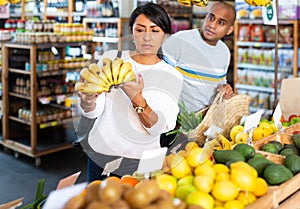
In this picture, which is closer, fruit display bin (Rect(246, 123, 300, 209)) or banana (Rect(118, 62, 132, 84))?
fruit display bin (Rect(246, 123, 300, 209))

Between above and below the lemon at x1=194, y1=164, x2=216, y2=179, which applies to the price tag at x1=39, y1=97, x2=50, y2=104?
below

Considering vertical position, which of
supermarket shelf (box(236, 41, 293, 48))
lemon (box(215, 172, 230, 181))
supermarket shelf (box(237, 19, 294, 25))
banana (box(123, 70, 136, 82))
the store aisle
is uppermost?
supermarket shelf (box(237, 19, 294, 25))

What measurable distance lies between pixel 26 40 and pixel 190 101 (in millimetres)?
2755

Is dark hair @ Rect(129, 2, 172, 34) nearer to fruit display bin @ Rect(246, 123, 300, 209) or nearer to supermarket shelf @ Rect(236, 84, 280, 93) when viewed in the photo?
fruit display bin @ Rect(246, 123, 300, 209)

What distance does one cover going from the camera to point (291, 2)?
579cm

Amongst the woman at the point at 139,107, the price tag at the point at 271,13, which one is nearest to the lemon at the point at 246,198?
the woman at the point at 139,107

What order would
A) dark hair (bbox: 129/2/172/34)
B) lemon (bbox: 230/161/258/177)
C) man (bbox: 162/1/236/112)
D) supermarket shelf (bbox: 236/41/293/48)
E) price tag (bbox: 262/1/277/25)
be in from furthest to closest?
supermarket shelf (bbox: 236/41/293/48) < price tag (bbox: 262/1/277/25) < man (bbox: 162/1/236/112) < dark hair (bbox: 129/2/172/34) < lemon (bbox: 230/161/258/177)

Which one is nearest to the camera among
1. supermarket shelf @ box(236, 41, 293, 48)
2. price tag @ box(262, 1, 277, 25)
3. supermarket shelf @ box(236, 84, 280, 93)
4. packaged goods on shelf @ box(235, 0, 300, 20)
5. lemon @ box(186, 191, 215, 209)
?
lemon @ box(186, 191, 215, 209)

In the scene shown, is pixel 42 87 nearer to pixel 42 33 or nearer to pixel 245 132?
pixel 42 33

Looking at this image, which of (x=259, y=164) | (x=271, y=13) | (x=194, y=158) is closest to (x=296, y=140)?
(x=259, y=164)

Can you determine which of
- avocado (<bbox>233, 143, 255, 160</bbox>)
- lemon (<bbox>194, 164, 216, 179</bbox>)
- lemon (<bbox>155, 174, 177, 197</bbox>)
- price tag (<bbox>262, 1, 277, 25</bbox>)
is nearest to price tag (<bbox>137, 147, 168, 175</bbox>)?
lemon (<bbox>155, 174, 177, 197</bbox>)

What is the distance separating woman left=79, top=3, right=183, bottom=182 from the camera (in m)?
1.89

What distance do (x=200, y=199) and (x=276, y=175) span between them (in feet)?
1.30

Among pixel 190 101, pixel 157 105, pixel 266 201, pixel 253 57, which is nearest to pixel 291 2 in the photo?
pixel 253 57
